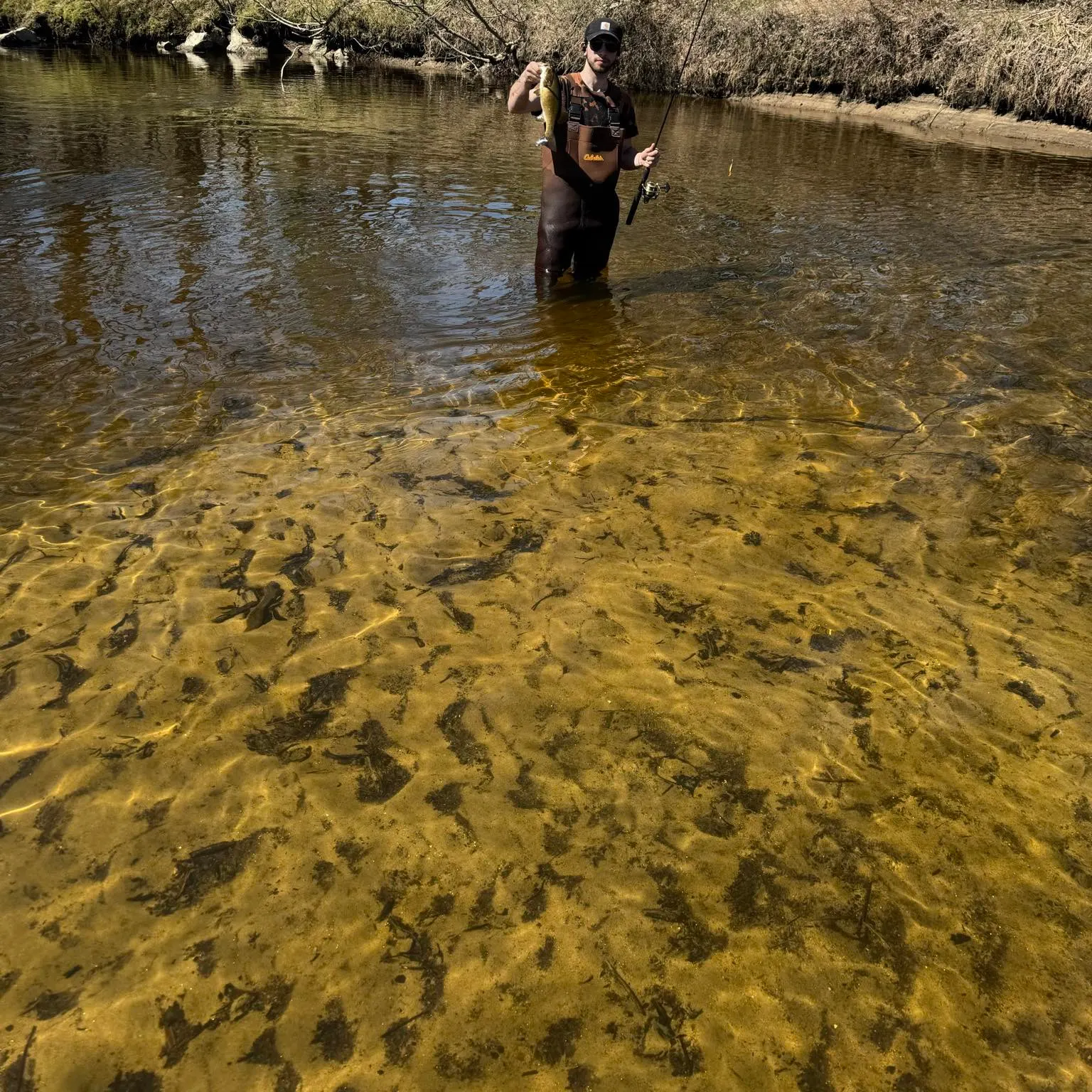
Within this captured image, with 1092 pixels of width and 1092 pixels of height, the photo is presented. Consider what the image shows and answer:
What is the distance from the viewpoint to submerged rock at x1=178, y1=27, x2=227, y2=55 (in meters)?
37.8

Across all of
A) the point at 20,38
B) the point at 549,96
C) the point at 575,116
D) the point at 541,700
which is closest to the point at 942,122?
the point at 575,116

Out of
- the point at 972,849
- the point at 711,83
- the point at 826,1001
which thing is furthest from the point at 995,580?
the point at 711,83

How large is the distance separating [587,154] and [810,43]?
945 inches

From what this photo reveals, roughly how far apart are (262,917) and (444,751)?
83cm

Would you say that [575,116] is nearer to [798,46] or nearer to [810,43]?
[810,43]

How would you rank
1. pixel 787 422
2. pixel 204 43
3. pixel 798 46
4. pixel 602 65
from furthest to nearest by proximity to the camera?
pixel 204 43
pixel 798 46
pixel 602 65
pixel 787 422

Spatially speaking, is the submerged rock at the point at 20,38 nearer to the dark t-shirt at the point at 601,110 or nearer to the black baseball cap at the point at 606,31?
the dark t-shirt at the point at 601,110

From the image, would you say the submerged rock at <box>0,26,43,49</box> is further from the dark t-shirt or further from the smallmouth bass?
the smallmouth bass

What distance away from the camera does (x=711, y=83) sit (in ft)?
91.2

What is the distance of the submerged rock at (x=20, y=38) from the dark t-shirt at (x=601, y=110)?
41.4 m

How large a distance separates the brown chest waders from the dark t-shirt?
0.01 m

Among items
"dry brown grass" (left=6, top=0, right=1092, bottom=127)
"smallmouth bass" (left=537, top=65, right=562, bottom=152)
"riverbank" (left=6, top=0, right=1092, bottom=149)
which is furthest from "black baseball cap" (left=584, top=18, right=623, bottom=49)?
"dry brown grass" (left=6, top=0, right=1092, bottom=127)

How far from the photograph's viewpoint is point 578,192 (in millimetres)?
7254

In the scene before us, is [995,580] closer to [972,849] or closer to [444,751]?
[972,849]
